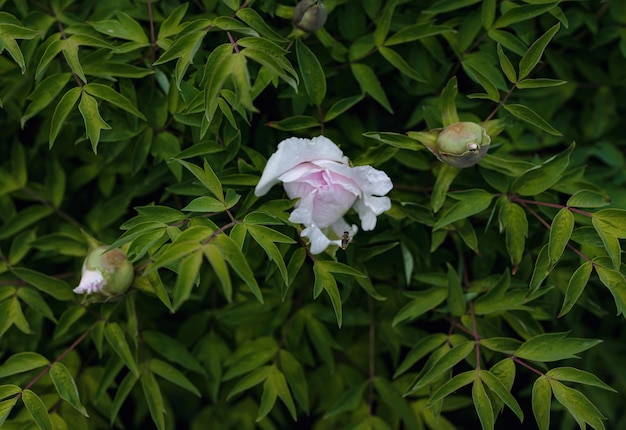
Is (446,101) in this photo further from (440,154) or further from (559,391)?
(559,391)

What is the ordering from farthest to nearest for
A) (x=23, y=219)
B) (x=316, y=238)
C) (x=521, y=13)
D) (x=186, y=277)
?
(x=23, y=219) → (x=521, y=13) → (x=316, y=238) → (x=186, y=277)

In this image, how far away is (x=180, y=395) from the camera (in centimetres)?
165

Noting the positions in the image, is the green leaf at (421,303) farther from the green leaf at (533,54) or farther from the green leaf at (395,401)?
the green leaf at (533,54)

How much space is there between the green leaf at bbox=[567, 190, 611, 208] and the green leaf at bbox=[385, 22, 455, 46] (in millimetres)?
361

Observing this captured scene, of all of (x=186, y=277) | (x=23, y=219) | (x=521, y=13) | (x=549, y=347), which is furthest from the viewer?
(x=23, y=219)

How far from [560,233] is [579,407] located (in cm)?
27

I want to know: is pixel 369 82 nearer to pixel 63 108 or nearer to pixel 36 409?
pixel 63 108

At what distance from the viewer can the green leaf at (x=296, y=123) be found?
129 centimetres

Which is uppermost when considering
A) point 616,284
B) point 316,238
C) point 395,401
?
point 316,238

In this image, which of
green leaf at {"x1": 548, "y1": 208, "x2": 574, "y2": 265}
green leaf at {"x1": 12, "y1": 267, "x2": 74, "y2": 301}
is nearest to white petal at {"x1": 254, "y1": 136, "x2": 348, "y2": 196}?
green leaf at {"x1": 548, "y1": 208, "x2": 574, "y2": 265}

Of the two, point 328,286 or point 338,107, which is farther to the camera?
point 338,107

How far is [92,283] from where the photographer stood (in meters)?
1.21

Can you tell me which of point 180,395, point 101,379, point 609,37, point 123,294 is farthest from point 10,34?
point 609,37

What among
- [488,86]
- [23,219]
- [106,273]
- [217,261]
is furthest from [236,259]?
[23,219]
